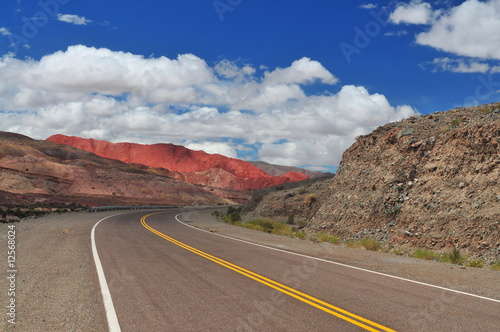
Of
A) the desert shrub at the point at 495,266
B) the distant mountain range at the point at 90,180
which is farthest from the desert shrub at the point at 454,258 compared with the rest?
the distant mountain range at the point at 90,180

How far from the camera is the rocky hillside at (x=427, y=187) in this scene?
17344 mm

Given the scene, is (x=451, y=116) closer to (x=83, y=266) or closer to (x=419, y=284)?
(x=419, y=284)

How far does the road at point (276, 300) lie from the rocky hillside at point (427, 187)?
8.42 m

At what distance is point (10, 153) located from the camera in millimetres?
105750

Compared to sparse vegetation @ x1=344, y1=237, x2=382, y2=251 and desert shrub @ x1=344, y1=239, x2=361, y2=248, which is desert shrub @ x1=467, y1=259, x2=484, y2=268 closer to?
sparse vegetation @ x1=344, y1=237, x2=382, y2=251

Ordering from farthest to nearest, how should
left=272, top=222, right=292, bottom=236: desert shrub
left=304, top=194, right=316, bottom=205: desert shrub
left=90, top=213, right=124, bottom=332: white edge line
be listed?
left=304, top=194, right=316, bottom=205: desert shrub < left=272, top=222, right=292, bottom=236: desert shrub < left=90, top=213, right=124, bottom=332: white edge line

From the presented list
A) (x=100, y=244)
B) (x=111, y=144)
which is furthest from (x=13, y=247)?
(x=111, y=144)

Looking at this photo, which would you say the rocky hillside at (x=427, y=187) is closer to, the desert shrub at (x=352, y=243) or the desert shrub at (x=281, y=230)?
the desert shrub at (x=352, y=243)

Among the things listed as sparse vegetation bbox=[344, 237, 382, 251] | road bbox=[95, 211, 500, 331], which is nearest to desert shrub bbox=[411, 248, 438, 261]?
sparse vegetation bbox=[344, 237, 382, 251]

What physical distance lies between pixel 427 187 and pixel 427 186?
0.08 meters

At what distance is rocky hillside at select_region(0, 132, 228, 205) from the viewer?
83.5 m

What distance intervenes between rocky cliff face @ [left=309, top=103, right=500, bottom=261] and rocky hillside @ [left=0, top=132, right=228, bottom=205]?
61353 mm

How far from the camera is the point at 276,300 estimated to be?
25.3ft

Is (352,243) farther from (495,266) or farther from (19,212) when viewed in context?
(19,212)
